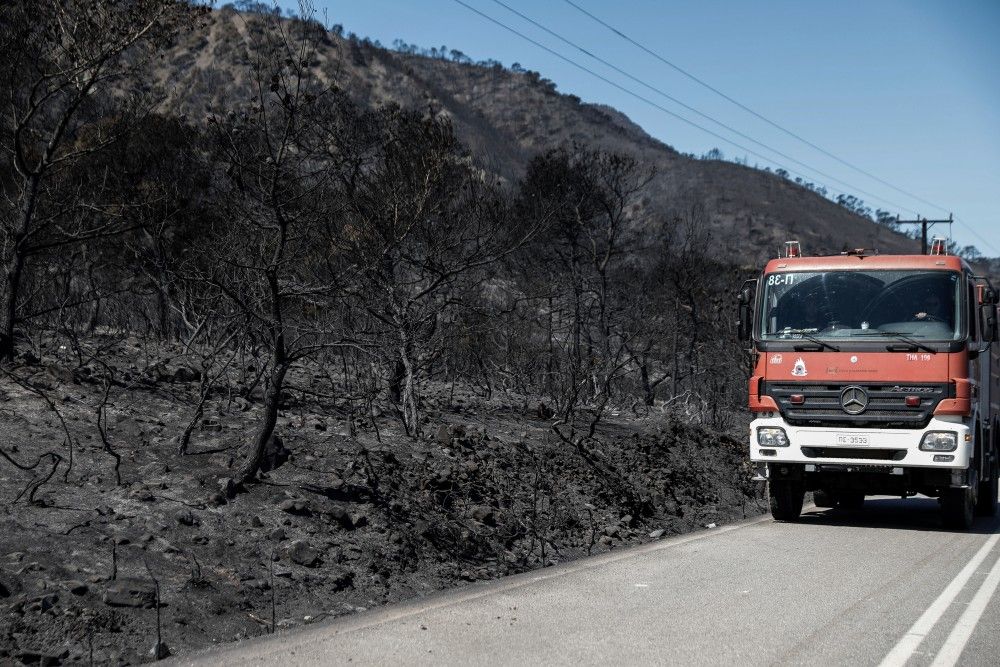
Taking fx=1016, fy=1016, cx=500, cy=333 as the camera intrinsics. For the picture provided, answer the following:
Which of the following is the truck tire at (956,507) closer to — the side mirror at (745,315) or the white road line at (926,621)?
the white road line at (926,621)

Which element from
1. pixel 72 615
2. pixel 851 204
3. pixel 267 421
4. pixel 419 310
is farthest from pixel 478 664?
pixel 851 204

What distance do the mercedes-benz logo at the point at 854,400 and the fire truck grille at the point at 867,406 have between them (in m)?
0.03

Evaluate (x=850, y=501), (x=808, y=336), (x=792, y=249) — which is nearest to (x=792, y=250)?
(x=792, y=249)

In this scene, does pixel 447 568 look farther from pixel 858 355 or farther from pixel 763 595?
pixel 858 355


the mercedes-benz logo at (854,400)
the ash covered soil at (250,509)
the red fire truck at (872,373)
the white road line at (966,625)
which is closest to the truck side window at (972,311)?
the red fire truck at (872,373)

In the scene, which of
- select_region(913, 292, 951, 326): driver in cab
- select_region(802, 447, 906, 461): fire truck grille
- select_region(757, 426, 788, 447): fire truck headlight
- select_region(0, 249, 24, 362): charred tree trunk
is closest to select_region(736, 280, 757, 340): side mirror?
select_region(757, 426, 788, 447): fire truck headlight

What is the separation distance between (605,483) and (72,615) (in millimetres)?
9503

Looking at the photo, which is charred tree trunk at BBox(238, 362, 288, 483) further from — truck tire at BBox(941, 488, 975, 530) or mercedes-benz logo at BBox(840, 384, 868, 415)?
truck tire at BBox(941, 488, 975, 530)

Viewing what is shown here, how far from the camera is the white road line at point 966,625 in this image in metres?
6.23

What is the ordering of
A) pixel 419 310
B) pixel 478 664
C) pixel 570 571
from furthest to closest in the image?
pixel 419 310 → pixel 570 571 → pixel 478 664

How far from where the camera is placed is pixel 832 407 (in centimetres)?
1236

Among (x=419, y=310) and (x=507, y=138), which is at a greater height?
(x=507, y=138)

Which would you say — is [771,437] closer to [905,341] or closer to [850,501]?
[905,341]

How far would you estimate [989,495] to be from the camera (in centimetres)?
1487
